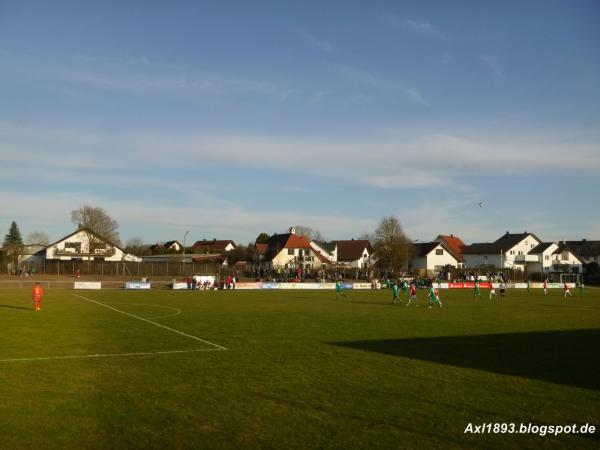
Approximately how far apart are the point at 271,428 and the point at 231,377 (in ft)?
14.6

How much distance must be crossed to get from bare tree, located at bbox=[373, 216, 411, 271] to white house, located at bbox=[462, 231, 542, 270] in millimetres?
23030

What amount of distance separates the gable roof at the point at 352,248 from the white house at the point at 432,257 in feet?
39.0

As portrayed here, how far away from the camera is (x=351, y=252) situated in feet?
407

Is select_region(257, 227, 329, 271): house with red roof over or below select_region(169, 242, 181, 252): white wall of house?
below

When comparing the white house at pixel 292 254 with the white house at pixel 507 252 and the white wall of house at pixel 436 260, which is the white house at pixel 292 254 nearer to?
the white wall of house at pixel 436 260

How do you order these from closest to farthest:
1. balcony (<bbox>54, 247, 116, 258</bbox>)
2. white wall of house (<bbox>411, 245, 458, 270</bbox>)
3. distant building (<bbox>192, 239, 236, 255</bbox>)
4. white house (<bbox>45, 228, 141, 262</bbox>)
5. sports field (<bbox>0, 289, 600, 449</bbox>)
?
1. sports field (<bbox>0, 289, 600, 449</bbox>)
2. balcony (<bbox>54, 247, 116, 258</bbox>)
3. white house (<bbox>45, 228, 141, 262</bbox>)
4. white wall of house (<bbox>411, 245, 458, 270</bbox>)
5. distant building (<bbox>192, 239, 236, 255</bbox>)

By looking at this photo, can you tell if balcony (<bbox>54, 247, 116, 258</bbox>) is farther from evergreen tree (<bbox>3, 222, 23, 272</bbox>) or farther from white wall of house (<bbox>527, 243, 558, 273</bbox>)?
white wall of house (<bbox>527, 243, 558, 273</bbox>)

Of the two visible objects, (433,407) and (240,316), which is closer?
(433,407)

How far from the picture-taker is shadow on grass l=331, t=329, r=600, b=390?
14914mm

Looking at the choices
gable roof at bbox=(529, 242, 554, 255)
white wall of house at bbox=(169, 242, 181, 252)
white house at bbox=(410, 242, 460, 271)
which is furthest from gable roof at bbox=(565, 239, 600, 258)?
white wall of house at bbox=(169, 242, 181, 252)

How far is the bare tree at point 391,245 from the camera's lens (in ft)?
324

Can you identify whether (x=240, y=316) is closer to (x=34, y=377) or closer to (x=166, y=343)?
(x=166, y=343)

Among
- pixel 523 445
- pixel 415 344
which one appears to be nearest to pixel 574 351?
pixel 415 344

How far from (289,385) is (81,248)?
89.9 metres
